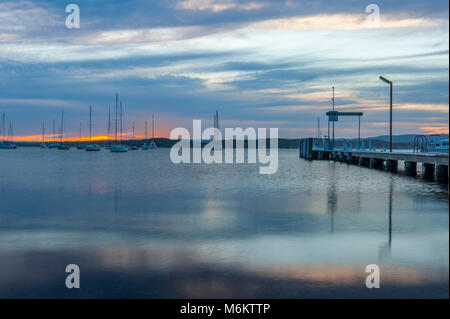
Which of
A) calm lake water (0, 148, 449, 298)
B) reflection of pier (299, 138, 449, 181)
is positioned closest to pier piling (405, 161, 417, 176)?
reflection of pier (299, 138, 449, 181)

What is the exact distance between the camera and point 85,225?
16.5 m

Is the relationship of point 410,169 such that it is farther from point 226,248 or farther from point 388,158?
point 226,248

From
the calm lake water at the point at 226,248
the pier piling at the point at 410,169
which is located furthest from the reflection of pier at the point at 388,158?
the calm lake water at the point at 226,248

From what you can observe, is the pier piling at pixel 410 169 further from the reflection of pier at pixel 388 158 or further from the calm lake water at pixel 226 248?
the calm lake water at pixel 226 248

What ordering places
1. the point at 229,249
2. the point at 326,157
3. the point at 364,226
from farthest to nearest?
the point at 326,157 → the point at 364,226 → the point at 229,249

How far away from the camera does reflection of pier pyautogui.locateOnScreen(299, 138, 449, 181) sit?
1395 inches

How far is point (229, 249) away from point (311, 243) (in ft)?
7.59

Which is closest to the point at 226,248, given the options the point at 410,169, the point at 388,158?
the point at 410,169

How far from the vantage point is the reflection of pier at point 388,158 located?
35438 millimetres
